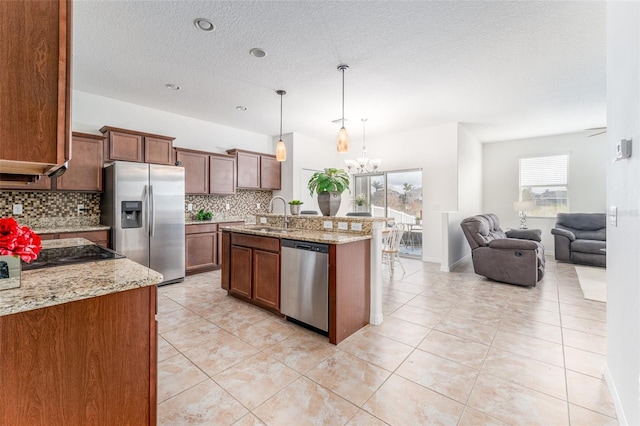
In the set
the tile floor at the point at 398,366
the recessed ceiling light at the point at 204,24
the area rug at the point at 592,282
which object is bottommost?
the tile floor at the point at 398,366

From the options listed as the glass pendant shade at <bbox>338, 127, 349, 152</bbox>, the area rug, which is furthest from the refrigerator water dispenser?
the area rug

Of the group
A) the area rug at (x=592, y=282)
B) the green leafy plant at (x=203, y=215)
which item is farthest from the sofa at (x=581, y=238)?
the green leafy plant at (x=203, y=215)

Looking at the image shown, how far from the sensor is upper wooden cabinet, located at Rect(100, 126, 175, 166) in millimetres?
3918

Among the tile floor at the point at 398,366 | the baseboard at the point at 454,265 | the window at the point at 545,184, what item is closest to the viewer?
the tile floor at the point at 398,366

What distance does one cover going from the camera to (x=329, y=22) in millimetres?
2496

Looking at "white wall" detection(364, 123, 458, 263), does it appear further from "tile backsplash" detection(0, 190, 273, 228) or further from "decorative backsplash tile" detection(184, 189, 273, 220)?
"tile backsplash" detection(0, 190, 273, 228)

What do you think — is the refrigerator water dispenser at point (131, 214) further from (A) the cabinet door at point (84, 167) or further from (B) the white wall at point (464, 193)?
(B) the white wall at point (464, 193)

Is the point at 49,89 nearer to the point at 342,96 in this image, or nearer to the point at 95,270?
the point at 95,270

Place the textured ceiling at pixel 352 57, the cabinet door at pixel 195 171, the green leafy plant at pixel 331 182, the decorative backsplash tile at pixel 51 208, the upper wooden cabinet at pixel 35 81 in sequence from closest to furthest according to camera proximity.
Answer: the upper wooden cabinet at pixel 35 81
the textured ceiling at pixel 352 57
the green leafy plant at pixel 331 182
the decorative backsplash tile at pixel 51 208
the cabinet door at pixel 195 171

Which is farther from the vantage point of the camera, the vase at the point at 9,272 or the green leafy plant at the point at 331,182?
the green leafy plant at the point at 331,182

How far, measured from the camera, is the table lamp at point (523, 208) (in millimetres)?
6307

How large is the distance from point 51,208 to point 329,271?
3.92m

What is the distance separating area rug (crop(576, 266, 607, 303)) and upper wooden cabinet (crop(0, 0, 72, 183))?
5208 millimetres

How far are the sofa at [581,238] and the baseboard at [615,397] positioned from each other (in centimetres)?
436
